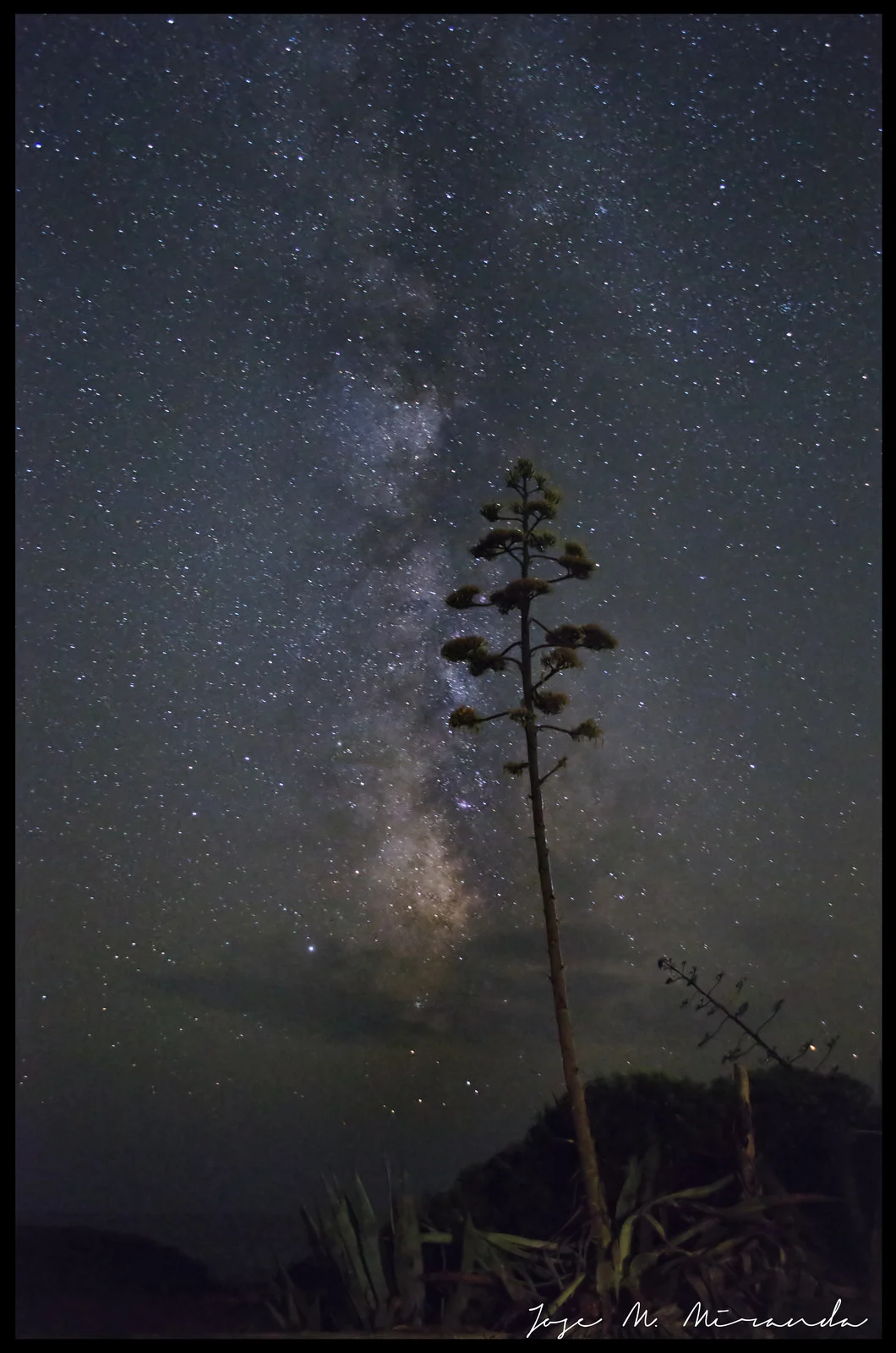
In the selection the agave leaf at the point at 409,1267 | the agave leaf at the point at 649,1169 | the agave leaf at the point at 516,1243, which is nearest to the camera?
the agave leaf at the point at 409,1267

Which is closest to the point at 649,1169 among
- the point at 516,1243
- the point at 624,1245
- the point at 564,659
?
the point at 624,1245

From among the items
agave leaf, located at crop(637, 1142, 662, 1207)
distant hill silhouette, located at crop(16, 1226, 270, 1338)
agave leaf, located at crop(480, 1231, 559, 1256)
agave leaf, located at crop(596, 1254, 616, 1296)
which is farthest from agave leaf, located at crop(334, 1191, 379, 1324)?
agave leaf, located at crop(637, 1142, 662, 1207)

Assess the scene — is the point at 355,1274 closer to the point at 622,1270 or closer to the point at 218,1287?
the point at 218,1287

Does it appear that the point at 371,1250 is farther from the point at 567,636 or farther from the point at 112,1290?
the point at 567,636

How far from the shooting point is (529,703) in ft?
34.0

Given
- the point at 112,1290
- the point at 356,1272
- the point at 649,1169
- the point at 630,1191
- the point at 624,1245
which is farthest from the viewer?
the point at 112,1290

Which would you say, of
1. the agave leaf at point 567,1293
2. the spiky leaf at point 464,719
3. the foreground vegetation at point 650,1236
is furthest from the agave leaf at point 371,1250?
the spiky leaf at point 464,719

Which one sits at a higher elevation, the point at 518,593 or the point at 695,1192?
the point at 518,593

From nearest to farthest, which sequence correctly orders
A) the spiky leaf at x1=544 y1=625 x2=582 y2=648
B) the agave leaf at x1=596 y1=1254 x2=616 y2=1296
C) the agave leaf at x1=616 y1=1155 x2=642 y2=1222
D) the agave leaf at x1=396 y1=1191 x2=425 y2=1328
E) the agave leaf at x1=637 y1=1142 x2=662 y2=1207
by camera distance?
the agave leaf at x1=596 y1=1254 x2=616 y2=1296
the agave leaf at x1=396 y1=1191 x2=425 y2=1328
the agave leaf at x1=616 y1=1155 x2=642 y2=1222
the agave leaf at x1=637 y1=1142 x2=662 y2=1207
the spiky leaf at x1=544 y1=625 x2=582 y2=648

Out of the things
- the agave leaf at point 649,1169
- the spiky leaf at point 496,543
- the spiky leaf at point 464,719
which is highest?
the spiky leaf at point 496,543

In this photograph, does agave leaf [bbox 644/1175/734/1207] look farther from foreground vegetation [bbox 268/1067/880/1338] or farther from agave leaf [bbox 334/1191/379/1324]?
agave leaf [bbox 334/1191/379/1324]

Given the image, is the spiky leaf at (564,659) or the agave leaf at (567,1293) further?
the spiky leaf at (564,659)

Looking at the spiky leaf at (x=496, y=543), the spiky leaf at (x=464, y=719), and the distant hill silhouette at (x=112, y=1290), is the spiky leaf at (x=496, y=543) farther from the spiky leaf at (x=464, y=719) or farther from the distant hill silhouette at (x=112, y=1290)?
the distant hill silhouette at (x=112, y=1290)

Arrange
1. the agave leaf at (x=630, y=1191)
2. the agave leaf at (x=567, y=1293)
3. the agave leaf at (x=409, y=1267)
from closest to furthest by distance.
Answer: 1. the agave leaf at (x=567, y=1293)
2. the agave leaf at (x=409, y=1267)
3. the agave leaf at (x=630, y=1191)
